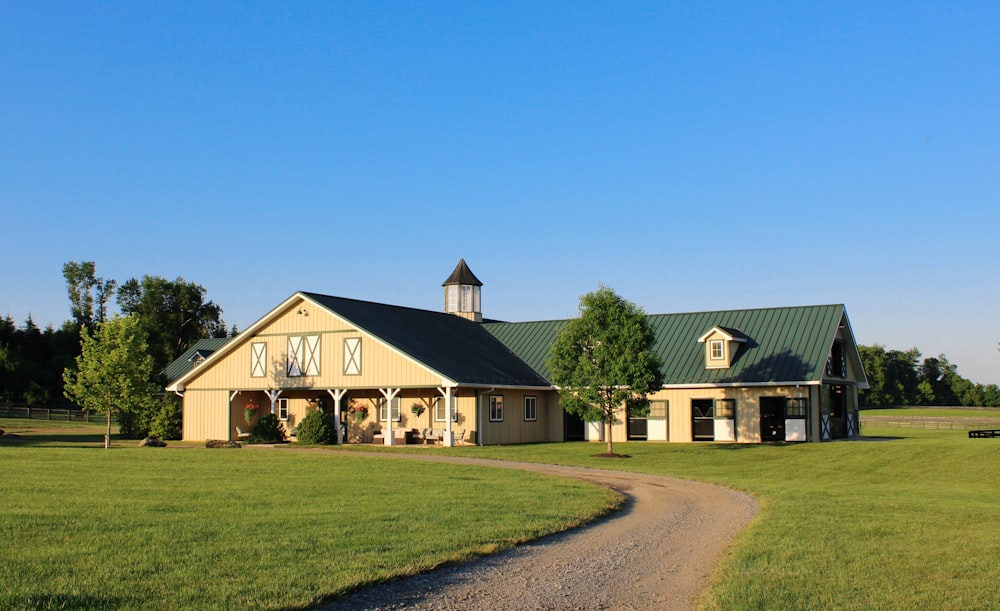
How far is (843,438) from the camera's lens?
3941cm

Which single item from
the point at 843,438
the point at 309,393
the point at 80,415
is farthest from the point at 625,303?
the point at 80,415

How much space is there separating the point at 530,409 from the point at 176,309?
59.7 m

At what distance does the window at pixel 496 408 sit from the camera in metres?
37.8

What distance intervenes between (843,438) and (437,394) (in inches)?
679

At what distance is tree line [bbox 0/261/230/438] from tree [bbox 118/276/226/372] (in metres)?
0.09

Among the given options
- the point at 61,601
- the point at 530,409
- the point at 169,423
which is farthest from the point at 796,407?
the point at 61,601

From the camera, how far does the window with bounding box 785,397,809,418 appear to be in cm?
3662

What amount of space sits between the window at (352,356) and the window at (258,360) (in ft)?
14.9

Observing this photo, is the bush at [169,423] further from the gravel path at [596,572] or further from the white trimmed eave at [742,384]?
the gravel path at [596,572]

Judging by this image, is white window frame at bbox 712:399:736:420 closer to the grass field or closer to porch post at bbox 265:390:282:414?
the grass field

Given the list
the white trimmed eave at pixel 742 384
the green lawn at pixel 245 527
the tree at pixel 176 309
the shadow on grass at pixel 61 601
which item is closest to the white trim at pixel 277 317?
the white trimmed eave at pixel 742 384

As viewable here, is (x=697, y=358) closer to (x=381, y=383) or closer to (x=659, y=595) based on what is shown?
(x=381, y=383)

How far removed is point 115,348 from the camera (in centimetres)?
3778

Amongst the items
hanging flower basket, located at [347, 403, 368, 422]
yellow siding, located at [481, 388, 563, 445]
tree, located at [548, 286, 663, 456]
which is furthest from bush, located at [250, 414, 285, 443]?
tree, located at [548, 286, 663, 456]
